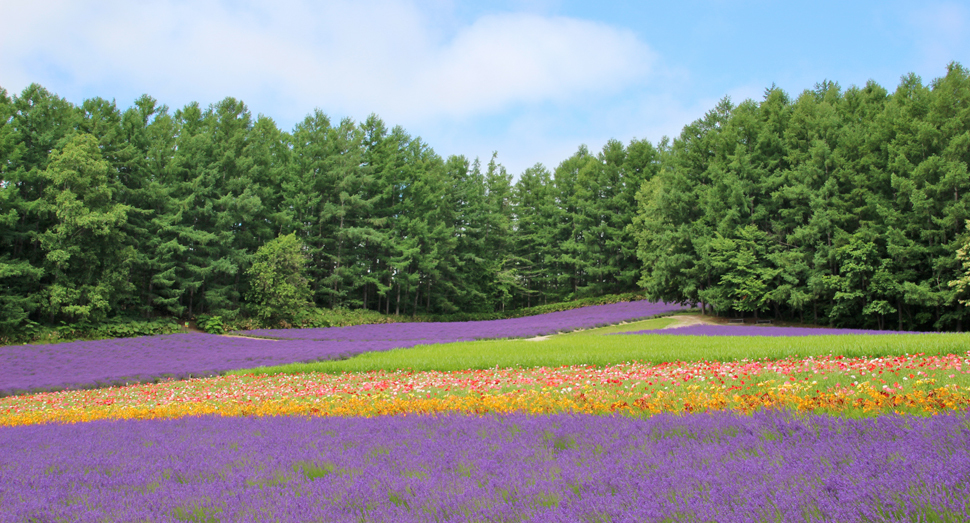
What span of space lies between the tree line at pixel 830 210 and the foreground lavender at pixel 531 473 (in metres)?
28.9

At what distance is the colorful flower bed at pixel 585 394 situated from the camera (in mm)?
5605

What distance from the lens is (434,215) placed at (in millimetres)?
54406

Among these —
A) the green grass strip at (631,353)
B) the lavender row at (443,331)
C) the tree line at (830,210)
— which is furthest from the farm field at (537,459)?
the tree line at (830,210)

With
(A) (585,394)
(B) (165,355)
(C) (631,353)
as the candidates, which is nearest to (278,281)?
(B) (165,355)

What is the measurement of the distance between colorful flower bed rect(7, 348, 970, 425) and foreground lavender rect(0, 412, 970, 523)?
41.2 inches

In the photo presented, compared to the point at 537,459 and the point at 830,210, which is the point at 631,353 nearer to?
the point at 537,459

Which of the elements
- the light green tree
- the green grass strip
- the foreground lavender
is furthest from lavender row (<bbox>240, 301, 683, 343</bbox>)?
the foreground lavender

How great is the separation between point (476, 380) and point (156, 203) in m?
37.8

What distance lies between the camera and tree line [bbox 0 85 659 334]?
31.4 meters

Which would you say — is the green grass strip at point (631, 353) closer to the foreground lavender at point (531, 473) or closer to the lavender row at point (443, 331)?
the foreground lavender at point (531, 473)

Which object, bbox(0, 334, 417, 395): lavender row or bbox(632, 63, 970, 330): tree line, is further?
bbox(632, 63, 970, 330): tree line

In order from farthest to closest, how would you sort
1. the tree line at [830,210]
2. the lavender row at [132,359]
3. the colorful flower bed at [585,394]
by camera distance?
the tree line at [830,210] → the lavender row at [132,359] → the colorful flower bed at [585,394]

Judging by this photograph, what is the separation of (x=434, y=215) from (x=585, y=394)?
47759mm

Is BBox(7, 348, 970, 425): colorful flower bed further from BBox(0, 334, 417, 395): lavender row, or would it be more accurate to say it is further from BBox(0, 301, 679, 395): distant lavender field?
BBox(0, 301, 679, 395): distant lavender field
